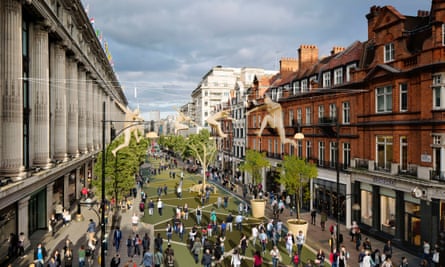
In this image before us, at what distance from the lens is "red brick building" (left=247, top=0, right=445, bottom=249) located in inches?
854

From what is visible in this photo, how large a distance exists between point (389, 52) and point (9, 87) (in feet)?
86.1

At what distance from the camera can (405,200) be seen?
23.9 m

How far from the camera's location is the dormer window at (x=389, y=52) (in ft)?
85.9

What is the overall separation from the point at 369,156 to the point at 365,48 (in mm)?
9638

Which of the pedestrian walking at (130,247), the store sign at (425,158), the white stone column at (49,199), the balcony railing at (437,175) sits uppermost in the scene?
the store sign at (425,158)

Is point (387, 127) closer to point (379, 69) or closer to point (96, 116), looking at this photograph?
point (379, 69)

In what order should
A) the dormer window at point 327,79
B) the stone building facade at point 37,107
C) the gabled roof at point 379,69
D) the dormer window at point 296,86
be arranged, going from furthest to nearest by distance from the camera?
the dormer window at point 296,86 < the dormer window at point 327,79 < the gabled roof at point 379,69 < the stone building facade at point 37,107

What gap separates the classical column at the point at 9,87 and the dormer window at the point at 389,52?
25.6 m

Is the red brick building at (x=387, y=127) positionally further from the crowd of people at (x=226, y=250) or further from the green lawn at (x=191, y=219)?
the green lawn at (x=191, y=219)

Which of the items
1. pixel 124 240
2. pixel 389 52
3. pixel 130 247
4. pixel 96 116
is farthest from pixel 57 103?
pixel 389 52

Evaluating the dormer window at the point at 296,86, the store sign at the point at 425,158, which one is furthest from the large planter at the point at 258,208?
the dormer window at the point at 296,86

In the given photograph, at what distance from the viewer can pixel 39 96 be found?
2484 centimetres

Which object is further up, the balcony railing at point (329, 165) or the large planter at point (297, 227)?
the balcony railing at point (329, 165)

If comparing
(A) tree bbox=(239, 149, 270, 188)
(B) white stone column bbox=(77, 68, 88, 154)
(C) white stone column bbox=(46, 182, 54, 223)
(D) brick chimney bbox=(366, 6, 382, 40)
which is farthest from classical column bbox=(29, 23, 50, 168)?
(D) brick chimney bbox=(366, 6, 382, 40)
